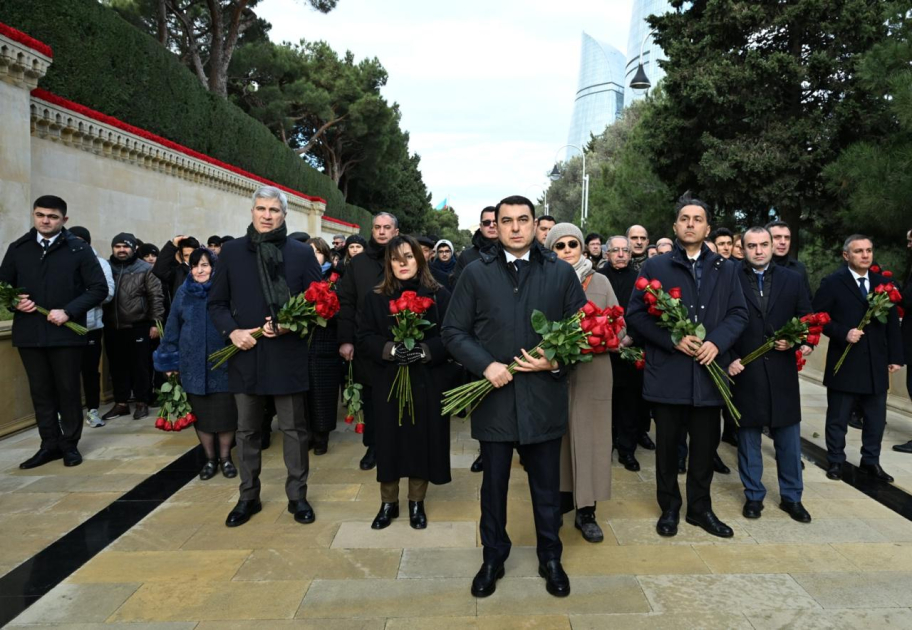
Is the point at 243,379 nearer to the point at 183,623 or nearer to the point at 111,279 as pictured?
the point at 183,623

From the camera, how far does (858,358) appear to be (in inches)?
208

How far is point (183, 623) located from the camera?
303cm

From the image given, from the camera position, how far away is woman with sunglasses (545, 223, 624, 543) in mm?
3973

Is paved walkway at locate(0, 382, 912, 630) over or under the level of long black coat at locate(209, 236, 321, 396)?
under

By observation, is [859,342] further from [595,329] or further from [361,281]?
[361,281]

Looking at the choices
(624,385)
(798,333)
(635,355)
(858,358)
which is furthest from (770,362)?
(858,358)

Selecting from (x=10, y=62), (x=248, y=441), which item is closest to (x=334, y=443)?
(x=248, y=441)

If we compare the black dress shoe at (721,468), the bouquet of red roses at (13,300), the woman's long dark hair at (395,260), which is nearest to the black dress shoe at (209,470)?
the bouquet of red roses at (13,300)

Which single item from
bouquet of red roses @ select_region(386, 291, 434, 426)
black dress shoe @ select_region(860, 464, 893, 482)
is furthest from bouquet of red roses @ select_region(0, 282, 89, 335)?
black dress shoe @ select_region(860, 464, 893, 482)

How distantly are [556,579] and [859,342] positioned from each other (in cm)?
371

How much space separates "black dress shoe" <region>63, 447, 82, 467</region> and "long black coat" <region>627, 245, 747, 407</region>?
4811 millimetres

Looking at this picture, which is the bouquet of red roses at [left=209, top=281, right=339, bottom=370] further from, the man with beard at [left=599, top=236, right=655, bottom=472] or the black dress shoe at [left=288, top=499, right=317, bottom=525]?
the man with beard at [left=599, top=236, right=655, bottom=472]

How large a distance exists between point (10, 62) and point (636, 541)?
9311mm

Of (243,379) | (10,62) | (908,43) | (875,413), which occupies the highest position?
(908,43)
